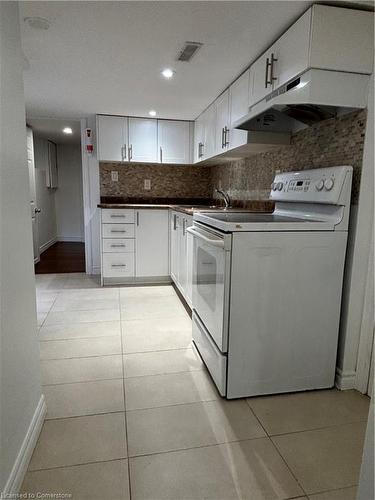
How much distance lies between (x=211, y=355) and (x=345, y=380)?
2.50 feet

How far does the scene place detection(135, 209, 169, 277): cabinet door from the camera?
12.5ft

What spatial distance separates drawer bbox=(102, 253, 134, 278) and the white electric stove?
2.16 metres

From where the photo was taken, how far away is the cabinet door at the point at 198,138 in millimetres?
3676

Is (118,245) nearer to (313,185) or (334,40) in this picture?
(313,185)

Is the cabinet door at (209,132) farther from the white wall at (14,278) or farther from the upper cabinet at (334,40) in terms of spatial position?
the white wall at (14,278)

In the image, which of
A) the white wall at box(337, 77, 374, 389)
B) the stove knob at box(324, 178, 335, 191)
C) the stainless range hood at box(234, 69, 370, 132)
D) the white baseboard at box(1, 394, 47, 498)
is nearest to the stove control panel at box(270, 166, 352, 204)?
A: the stove knob at box(324, 178, 335, 191)

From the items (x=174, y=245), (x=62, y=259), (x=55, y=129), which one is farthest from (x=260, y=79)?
(x=62, y=259)

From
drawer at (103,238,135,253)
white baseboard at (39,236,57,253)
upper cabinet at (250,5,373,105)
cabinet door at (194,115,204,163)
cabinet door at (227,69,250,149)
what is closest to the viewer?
upper cabinet at (250,5,373,105)

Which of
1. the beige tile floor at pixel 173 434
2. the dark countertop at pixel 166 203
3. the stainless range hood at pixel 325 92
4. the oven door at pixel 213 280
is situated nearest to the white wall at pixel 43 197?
the dark countertop at pixel 166 203

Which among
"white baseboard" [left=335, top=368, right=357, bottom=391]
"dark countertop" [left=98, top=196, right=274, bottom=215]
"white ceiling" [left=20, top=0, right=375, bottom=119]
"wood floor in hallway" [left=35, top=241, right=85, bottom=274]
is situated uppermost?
"white ceiling" [left=20, top=0, right=375, bottom=119]

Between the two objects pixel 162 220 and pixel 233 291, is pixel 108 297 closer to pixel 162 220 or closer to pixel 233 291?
pixel 162 220

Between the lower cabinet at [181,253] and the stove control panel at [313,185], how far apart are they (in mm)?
845

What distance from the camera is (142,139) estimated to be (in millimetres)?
3979

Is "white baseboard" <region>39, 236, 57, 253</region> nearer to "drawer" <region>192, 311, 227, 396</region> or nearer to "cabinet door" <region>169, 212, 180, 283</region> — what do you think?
"cabinet door" <region>169, 212, 180, 283</region>
